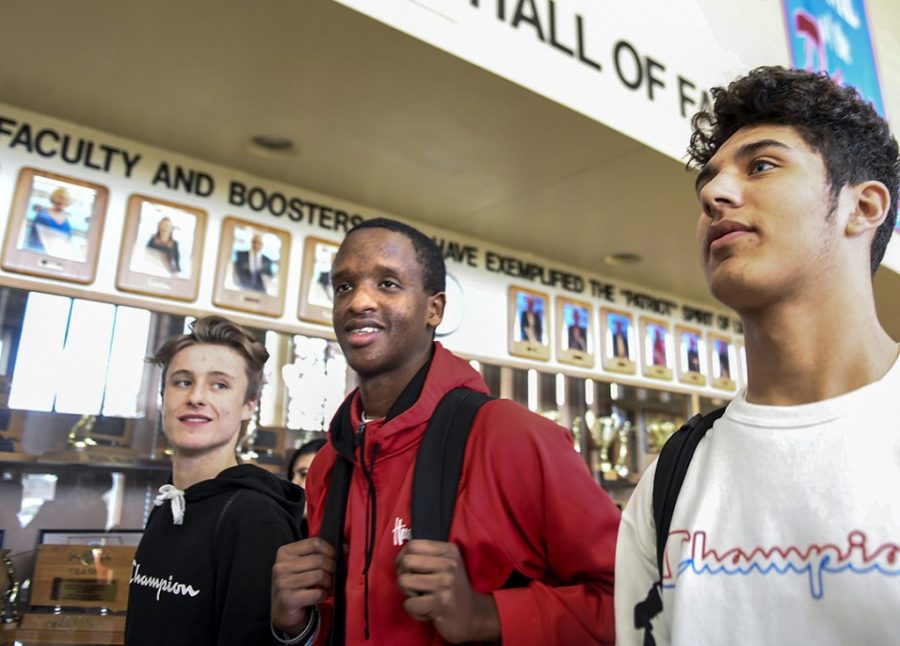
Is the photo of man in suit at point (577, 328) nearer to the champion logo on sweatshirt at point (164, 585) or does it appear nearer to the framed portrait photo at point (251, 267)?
the framed portrait photo at point (251, 267)

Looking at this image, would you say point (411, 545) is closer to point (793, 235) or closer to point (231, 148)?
point (793, 235)

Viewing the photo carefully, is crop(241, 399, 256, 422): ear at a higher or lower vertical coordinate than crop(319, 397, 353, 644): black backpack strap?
higher

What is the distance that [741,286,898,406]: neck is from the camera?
0.87 metres

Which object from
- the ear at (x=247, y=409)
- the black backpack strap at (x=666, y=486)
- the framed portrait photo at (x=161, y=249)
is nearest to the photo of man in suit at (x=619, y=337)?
the framed portrait photo at (x=161, y=249)

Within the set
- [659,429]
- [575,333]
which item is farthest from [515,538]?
[659,429]

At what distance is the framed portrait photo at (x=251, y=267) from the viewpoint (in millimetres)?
2908

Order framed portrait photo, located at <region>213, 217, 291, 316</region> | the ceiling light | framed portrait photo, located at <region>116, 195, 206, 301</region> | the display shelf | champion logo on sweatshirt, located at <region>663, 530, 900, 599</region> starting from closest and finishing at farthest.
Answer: champion logo on sweatshirt, located at <region>663, 530, 900, 599</region> < the display shelf < framed portrait photo, located at <region>116, 195, 206, 301</region> < framed portrait photo, located at <region>213, 217, 291, 316</region> < the ceiling light

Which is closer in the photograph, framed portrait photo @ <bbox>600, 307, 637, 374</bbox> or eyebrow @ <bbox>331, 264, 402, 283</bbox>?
eyebrow @ <bbox>331, 264, 402, 283</bbox>

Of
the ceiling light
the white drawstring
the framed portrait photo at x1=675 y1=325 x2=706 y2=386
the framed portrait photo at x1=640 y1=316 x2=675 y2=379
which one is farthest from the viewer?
the framed portrait photo at x1=675 y1=325 x2=706 y2=386

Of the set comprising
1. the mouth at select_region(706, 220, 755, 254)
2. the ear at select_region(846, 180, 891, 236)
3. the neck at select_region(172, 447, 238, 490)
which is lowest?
the neck at select_region(172, 447, 238, 490)

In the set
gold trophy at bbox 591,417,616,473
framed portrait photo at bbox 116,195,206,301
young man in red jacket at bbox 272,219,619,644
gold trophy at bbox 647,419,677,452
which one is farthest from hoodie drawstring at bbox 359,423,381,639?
gold trophy at bbox 647,419,677,452

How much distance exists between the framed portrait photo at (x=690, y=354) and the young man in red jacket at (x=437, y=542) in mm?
3420

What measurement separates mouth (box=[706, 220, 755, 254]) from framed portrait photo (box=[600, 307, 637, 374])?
10.7 feet

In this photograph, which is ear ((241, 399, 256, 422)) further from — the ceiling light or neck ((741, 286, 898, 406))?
the ceiling light
